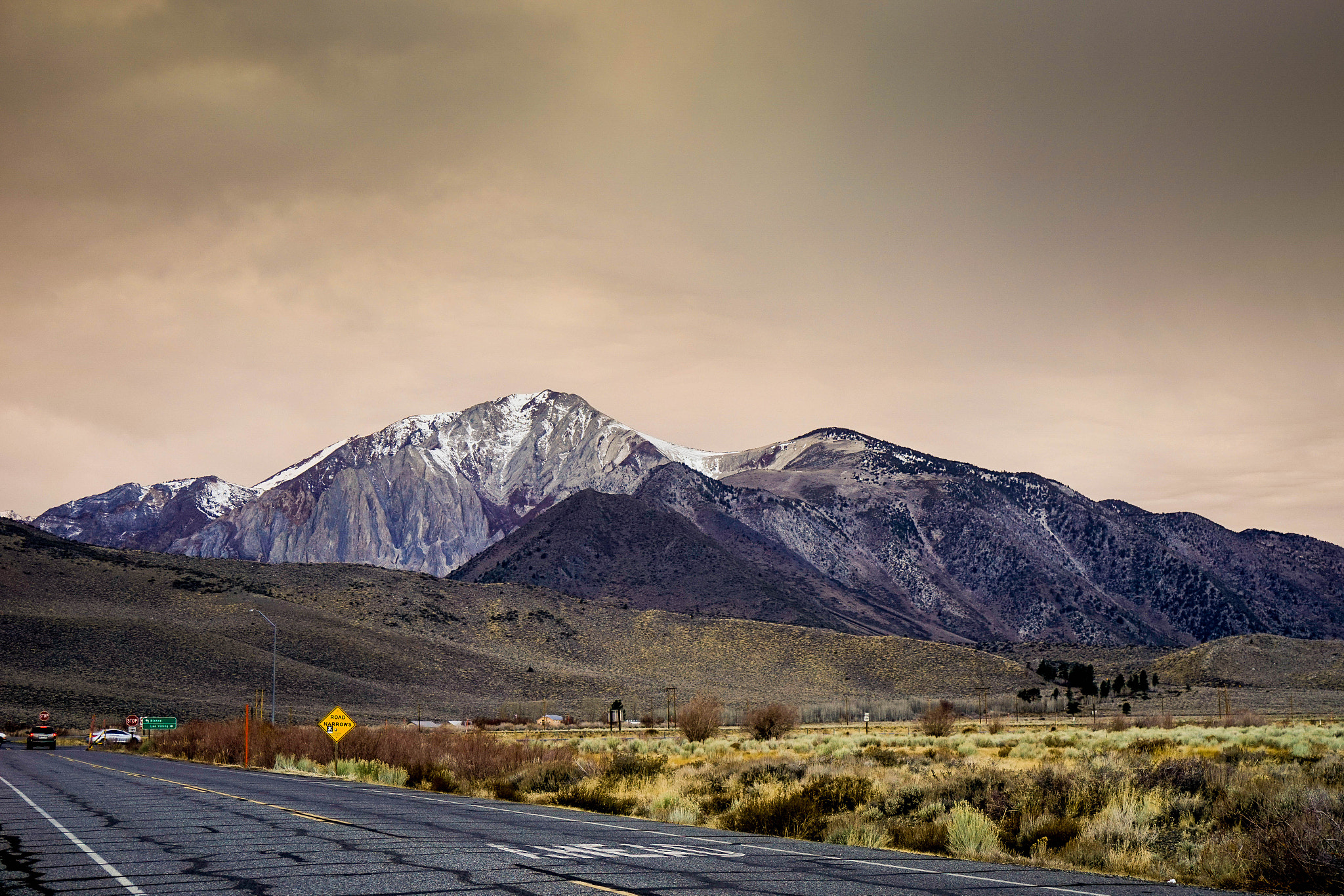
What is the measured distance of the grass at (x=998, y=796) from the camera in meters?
12.0

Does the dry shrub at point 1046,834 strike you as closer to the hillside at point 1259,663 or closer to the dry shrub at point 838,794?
the dry shrub at point 838,794

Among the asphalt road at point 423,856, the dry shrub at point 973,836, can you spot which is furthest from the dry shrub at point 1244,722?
the asphalt road at point 423,856

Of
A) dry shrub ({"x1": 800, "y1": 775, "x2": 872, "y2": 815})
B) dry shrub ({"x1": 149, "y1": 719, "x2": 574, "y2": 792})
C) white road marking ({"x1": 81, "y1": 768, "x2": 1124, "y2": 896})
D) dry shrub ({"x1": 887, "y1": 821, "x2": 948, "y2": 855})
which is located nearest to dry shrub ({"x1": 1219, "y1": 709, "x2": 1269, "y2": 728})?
dry shrub ({"x1": 149, "y1": 719, "x2": 574, "y2": 792})

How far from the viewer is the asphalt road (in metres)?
10.5

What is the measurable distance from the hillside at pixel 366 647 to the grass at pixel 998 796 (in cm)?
5427

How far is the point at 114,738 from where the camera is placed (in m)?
59.0

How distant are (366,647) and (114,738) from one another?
44.2m

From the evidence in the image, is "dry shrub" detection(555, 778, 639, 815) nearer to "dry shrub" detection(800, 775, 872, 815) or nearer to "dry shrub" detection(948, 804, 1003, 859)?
"dry shrub" detection(800, 775, 872, 815)

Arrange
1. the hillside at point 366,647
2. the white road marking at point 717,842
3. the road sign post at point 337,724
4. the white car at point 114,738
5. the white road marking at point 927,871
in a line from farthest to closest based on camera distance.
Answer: the hillside at point 366,647
the white car at point 114,738
the road sign post at point 337,724
the white road marking at point 717,842
the white road marking at point 927,871

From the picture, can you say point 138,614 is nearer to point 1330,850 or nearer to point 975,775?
point 975,775

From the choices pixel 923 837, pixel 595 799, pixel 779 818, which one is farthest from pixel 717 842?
pixel 595 799

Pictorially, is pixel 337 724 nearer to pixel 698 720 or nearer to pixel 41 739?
pixel 698 720

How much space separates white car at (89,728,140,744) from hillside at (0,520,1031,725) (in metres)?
15.1

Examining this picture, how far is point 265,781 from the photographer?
28.3 metres
